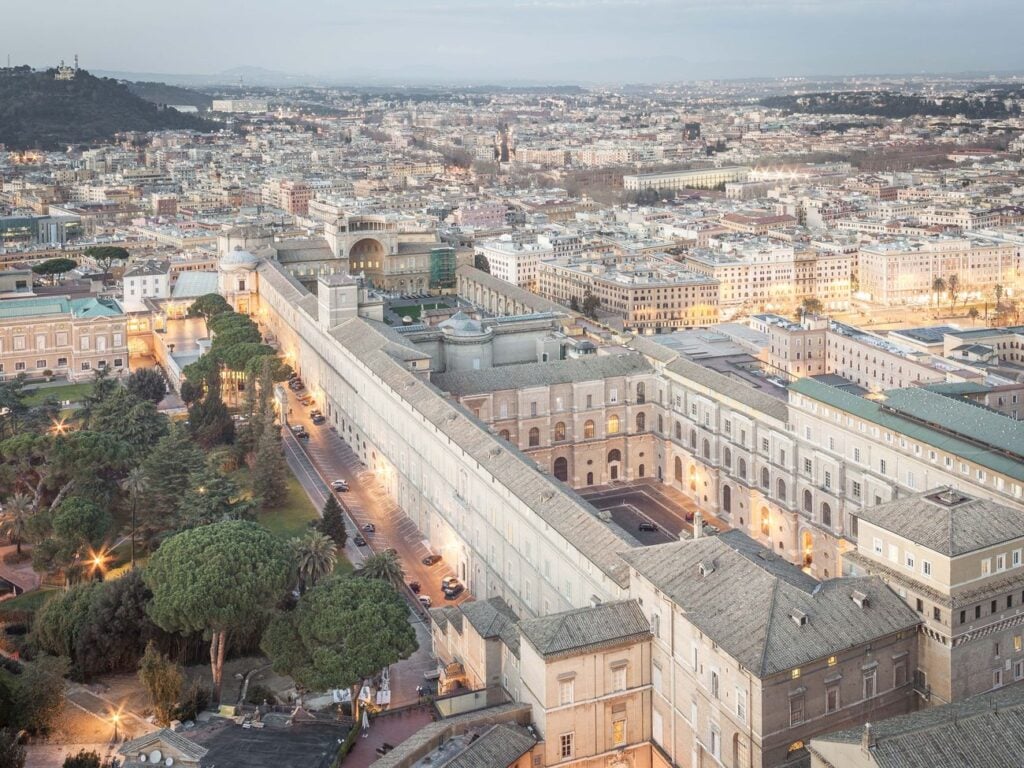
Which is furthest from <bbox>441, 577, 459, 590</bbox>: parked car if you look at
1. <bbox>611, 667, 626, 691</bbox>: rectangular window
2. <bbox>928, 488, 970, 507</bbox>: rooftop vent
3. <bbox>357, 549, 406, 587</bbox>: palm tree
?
<bbox>928, 488, 970, 507</bbox>: rooftop vent

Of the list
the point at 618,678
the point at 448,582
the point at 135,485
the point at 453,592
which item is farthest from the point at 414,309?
the point at 618,678

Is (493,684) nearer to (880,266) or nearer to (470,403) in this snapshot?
(470,403)

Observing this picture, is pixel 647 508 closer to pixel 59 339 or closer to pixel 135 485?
pixel 135 485

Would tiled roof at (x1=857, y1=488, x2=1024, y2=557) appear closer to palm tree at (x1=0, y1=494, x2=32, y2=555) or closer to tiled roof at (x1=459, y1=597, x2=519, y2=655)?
tiled roof at (x1=459, y1=597, x2=519, y2=655)

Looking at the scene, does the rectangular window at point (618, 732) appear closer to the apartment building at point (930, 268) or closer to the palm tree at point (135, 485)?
the palm tree at point (135, 485)

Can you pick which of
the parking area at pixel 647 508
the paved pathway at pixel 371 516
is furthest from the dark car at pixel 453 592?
the parking area at pixel 647 508
